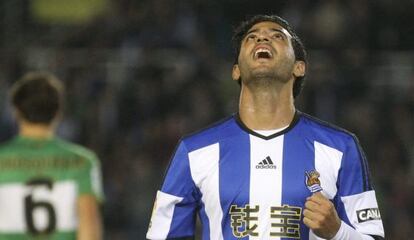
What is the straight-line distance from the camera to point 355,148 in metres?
4.69

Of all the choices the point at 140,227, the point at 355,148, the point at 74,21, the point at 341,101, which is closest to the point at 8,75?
the point at 74,21

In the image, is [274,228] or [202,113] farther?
[202,113]

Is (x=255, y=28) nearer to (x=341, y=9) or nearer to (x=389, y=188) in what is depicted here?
(x=389, y=188)

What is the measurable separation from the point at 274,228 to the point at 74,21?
7.73 meters

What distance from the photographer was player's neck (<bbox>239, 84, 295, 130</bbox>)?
4.82 m

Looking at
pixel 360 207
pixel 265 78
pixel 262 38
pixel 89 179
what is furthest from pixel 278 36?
pixel 89 179

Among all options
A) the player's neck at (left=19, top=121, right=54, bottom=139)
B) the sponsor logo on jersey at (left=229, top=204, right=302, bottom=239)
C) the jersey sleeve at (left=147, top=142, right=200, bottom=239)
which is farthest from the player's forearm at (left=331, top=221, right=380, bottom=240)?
the player's neck at (left=19, top=121, right=54, bottom=139)

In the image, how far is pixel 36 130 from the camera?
537cm

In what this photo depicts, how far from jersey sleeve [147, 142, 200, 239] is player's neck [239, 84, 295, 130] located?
0.33 m

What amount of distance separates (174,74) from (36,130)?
5779mm

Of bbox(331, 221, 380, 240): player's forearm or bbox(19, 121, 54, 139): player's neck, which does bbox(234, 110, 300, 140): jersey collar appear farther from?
bbox(19, 121, 54, 139): player's neck

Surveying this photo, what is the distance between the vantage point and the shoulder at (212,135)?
15.8 ft

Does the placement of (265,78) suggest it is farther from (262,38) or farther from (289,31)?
(289,31)

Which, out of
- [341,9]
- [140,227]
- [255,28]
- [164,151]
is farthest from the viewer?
[341,9]
